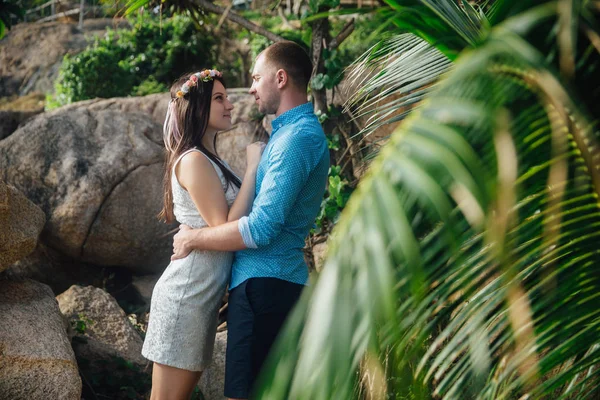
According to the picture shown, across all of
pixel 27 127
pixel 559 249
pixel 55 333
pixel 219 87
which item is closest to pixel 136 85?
pixel 27 127

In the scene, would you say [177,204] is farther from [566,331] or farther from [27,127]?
[27,127]

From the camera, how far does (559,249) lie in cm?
163

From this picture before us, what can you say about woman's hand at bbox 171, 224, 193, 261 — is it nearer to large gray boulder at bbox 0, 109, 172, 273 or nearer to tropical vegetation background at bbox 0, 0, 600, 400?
tropical vegetation background at bbox 0, 0, 600, 400

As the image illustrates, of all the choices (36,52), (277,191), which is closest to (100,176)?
(277,191)

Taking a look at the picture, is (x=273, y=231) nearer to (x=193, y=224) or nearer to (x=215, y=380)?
(x=193, y=224)

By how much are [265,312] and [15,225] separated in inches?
74.3

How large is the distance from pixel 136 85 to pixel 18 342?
19.8ft

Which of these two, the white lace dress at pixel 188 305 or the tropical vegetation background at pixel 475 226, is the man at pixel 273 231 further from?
the tropical vegetation background at pixel 475 226

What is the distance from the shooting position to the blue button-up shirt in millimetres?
2773

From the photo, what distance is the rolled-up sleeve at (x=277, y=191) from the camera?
2.76m

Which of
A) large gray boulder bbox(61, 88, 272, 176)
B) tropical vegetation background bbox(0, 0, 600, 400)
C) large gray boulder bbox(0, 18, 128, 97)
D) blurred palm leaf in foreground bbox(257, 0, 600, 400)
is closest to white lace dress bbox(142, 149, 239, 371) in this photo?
tropical vegetation background bbox(0, 0, 600, 400)

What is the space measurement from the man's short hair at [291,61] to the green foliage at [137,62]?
6074mm

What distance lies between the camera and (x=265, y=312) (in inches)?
113

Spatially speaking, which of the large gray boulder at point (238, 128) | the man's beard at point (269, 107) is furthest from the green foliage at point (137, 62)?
the man's beard at point (269, 107)
